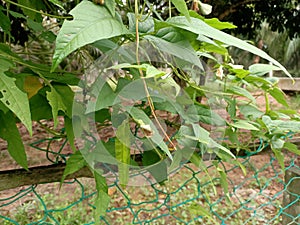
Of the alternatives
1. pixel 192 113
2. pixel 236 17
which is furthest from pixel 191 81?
pixel 236 17

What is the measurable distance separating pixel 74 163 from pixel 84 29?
306 mm

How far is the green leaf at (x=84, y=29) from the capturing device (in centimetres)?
33

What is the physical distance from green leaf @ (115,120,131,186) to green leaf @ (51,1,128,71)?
0.50 feet

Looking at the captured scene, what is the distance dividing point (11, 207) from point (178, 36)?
178cm

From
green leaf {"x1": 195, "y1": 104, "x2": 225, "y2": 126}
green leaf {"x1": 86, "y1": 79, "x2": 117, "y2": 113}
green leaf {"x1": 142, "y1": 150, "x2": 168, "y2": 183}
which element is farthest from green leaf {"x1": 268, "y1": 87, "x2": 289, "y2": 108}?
green leaf {"x1": 86, "y1": 79, "x2": 117, "y2": 113}

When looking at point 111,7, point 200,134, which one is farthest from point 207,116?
point 111,7

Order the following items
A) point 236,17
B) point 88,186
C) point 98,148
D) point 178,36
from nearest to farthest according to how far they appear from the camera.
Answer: point 178,36, point 98,148, point 88,186, point 236,17

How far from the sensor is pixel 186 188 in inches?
83.0

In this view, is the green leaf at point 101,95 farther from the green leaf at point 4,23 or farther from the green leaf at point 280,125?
the green leaf at point 280,125

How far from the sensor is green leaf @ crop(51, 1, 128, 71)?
1.07 ft

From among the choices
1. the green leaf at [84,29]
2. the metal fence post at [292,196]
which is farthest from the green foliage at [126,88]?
the metal fence post at [292,196]

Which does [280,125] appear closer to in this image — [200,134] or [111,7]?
[200,134]

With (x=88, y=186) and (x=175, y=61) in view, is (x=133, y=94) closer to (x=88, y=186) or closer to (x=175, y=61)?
(x=175, y=61)

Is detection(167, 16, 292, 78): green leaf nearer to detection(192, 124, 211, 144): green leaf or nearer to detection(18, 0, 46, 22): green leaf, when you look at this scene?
detection(192, 124, 211, 144): green leaf
